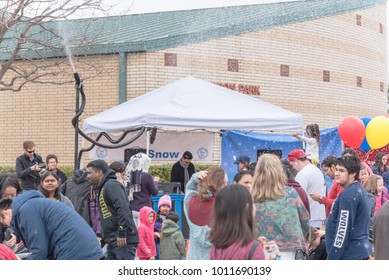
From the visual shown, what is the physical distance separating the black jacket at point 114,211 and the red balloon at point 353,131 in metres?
7.93

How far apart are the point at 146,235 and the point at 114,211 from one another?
2088 mm

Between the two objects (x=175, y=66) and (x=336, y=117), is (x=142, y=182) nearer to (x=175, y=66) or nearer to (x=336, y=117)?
(x=175, y=66)

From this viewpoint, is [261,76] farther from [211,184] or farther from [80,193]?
[211,184]

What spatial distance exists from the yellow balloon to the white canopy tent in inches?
76.4

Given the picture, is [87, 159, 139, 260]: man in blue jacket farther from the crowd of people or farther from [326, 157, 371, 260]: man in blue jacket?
[326, 157, 371, 260]: man in blue jacket

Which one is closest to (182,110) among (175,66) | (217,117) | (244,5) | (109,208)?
(217,117)

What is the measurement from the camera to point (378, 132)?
52.0 ft

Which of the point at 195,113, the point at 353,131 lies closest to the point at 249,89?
the point at 353,131

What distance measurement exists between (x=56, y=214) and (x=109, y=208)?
2731 millimetres

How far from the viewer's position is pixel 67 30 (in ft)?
72.7

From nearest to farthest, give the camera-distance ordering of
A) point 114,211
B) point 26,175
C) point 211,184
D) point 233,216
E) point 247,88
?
point 233,216
point 211,184
point 114,211
point 26,175
point 247,88

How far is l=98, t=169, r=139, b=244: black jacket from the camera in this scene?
8836mm

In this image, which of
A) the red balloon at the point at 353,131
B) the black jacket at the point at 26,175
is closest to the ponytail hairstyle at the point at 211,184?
the black jacket at the point at 26,175
